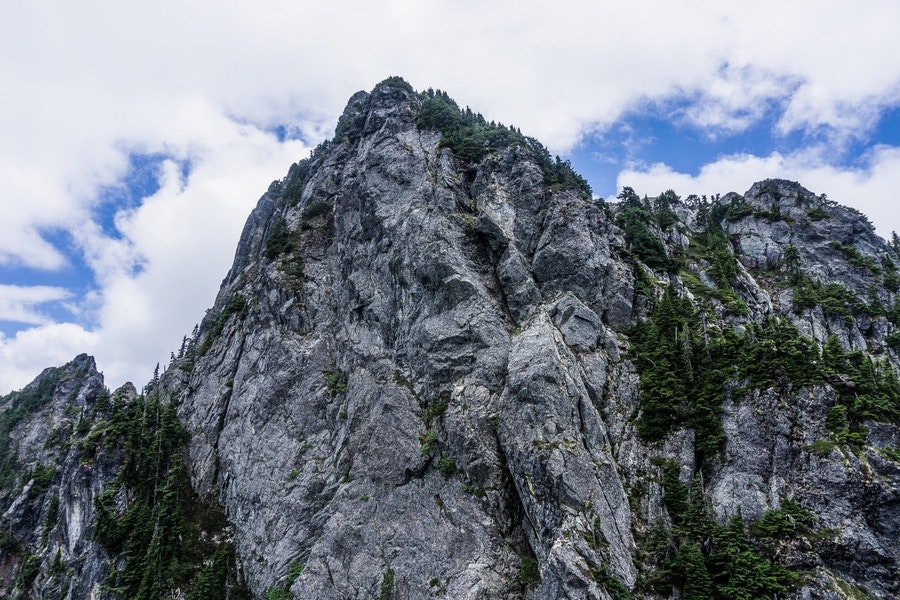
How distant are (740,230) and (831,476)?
57.7m

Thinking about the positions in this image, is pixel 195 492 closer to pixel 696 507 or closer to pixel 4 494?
pixel 696 507

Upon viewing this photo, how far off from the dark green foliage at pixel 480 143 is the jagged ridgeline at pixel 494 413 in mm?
503

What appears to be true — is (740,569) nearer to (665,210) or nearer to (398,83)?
(665,210)

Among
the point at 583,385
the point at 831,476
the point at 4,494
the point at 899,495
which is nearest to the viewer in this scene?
the point at 899,495

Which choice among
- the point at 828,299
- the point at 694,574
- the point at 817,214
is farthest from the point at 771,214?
the point at 694,574

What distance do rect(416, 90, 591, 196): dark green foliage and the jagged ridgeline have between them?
1.65 feet

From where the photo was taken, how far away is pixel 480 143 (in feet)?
213

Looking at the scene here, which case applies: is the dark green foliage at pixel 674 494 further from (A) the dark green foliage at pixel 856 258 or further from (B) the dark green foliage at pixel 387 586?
(A) the dark green foliage at pixel 856 258

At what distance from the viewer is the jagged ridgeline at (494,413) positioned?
104 feet

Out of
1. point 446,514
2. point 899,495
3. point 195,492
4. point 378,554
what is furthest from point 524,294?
point 195,492

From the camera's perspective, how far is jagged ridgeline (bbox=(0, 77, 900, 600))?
31734 millimetres

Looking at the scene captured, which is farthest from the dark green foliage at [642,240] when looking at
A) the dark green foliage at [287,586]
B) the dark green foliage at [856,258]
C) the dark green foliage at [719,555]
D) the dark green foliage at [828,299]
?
the dark green foliage at [287,586]

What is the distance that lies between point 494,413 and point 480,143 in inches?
1530

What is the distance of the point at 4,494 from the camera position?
94.7m
